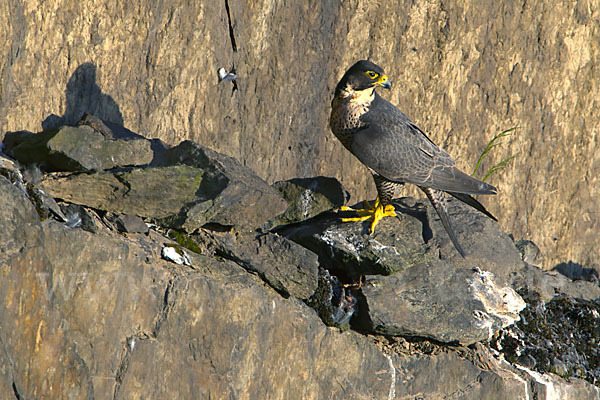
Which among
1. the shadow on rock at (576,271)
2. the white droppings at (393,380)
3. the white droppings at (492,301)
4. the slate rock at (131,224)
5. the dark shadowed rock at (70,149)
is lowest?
the shadow on rock at (576,271)

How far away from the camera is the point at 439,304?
3.84m

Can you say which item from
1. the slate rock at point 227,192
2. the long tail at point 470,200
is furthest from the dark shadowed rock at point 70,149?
the long tail at point 470,200

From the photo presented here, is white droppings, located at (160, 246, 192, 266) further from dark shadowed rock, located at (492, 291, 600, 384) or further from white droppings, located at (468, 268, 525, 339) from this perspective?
dark shadowed rock, located at (492, 291, 600, 384)

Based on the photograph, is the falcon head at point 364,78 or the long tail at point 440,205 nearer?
the falcon head at point 364,78

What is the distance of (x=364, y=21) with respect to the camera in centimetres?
463

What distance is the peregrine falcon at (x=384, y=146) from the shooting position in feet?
12.5

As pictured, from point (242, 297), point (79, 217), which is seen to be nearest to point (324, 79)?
point (242, 297)

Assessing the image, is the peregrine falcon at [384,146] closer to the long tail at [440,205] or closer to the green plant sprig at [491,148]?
the long tail at [440,205]

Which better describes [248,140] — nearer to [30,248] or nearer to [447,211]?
[447,211]

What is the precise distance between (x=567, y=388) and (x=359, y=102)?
2.31 metres

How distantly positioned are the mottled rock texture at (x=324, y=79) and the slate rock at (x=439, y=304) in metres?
1.14

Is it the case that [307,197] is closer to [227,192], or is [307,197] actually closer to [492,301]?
[227,192]

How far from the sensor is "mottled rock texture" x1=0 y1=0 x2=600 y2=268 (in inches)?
138

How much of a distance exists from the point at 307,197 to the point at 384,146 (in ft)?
2.04
